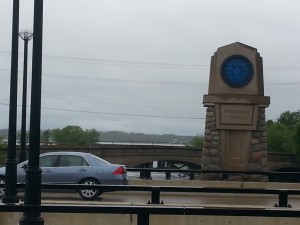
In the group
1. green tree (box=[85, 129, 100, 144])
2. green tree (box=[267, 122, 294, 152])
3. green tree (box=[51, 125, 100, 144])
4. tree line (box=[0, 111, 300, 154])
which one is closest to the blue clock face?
tree line (box=[0, 111, 300, 154])

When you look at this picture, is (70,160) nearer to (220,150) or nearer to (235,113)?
(220,150)

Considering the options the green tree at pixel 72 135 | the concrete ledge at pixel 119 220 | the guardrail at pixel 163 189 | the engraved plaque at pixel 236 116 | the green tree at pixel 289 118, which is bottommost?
the concrete ledge at pixel 119 220

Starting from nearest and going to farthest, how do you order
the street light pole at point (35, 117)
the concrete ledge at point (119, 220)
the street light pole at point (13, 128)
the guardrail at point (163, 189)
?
1. the street light pole at point (35, 117)
2. the concrete ledge at point (119, 220)
3. the guardrail at point (163, 189)
4. the street light pole at point (13, 128)

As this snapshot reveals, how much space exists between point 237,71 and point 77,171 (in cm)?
837

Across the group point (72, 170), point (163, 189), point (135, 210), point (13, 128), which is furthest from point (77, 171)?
point (135, 210)

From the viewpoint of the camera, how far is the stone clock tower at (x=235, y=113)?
2481 centimetres

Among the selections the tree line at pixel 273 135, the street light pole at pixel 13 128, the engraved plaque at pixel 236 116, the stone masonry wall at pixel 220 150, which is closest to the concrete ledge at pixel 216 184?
the stone masonry wall at pixel 220 150

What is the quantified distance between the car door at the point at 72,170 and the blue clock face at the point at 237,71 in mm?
7671

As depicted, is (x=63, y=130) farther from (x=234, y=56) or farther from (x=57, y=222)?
(x=57, y=222)

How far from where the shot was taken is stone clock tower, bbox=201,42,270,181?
24812 millimetres

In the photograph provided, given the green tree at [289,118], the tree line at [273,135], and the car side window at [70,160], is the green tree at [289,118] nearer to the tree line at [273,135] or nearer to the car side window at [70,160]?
the tree line at [273,135]

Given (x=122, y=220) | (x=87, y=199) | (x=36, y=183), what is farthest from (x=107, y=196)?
(x=36, y=183)

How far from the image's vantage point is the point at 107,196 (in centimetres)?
1966

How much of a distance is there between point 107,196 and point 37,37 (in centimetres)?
1065
